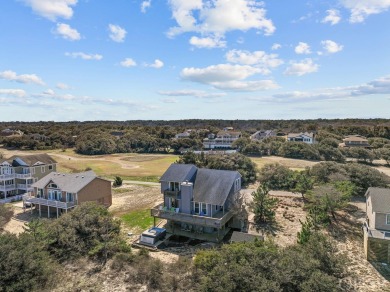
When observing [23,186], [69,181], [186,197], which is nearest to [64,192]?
[69,181]

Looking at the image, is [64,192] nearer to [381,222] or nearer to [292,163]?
[381,222]

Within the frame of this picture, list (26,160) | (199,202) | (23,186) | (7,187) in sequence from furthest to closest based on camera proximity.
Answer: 1. (26,160)
2. (23,186)
3. (7,187)
4. (199,202)

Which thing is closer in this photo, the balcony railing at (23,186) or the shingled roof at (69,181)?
the shingled roof at (69,181)

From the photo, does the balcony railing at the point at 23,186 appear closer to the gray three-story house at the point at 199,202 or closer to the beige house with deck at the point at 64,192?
the beige house with deck at the point at 64,192

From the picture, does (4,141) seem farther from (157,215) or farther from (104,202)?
(157,215)

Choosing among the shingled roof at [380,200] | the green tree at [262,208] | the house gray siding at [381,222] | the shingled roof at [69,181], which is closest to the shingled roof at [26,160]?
the shingled roof at [69,181]

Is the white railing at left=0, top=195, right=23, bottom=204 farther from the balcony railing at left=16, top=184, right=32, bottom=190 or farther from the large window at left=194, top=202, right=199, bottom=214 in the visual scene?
the large window at left=194, top=202, right=199, bottom=214
